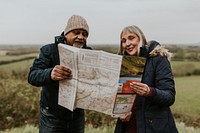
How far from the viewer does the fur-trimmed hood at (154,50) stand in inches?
101

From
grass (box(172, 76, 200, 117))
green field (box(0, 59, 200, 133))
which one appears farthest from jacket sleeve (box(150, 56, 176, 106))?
grass (box(172, 76, 200, 117))

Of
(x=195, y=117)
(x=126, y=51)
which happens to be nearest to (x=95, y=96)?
(x=126, y=51)

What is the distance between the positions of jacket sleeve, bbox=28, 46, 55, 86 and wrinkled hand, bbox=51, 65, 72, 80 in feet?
0.27

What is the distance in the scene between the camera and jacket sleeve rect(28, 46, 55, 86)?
2553mm

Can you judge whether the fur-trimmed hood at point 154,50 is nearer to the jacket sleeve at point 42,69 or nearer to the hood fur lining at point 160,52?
the hood fur lining at point 160,52

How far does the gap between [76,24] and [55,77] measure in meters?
0.50

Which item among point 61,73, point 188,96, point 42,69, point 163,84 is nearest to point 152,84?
point 163,84

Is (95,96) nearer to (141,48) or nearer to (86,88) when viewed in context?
(86,88)

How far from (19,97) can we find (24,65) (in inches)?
64.6

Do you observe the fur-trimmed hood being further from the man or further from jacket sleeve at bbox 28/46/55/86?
jacket sleeve at bbox 28/46/55/86

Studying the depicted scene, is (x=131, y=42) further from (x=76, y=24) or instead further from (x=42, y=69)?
(x=42, y=69)

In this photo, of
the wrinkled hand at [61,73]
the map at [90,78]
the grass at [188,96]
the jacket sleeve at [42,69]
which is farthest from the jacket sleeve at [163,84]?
the grass at [188,96]

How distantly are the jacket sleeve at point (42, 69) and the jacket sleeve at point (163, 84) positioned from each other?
780 mm

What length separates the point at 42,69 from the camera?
106 inches
